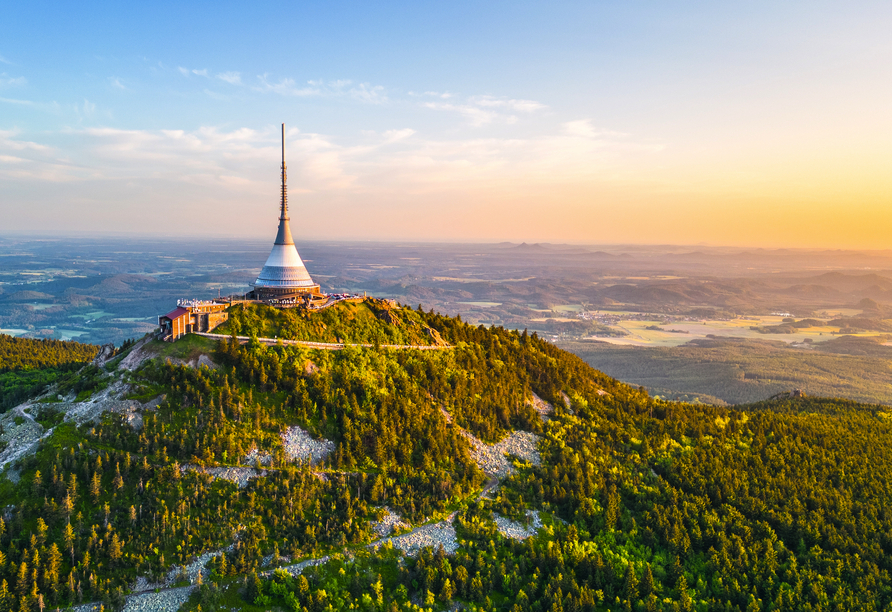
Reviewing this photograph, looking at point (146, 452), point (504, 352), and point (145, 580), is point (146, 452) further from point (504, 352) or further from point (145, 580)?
point (504, 352)

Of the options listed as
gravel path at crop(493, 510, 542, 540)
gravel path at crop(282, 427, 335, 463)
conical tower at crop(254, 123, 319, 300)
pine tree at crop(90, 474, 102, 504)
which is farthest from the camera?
conical tower at crop(254, 123, 319, 300)

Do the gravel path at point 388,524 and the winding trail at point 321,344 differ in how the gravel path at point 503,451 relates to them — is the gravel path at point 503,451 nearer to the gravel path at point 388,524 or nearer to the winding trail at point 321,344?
the gravel path at point 388,524

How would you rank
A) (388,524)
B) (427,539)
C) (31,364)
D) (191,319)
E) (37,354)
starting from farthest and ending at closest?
(37,354) → (31,364) → (191,319) → (388,524) → (427,539)

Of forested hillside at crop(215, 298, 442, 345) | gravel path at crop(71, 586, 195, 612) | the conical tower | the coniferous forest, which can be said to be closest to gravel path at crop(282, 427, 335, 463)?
the coniferous forest

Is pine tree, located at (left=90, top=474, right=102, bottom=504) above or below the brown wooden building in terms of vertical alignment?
below

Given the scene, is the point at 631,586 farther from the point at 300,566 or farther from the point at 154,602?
the point at 154,602

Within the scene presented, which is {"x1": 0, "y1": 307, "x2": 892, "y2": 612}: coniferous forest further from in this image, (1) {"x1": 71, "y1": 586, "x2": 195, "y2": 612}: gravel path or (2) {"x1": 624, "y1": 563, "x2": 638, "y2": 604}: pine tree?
(1) {"x1": 71, "y1": 586, "x2": 195, "y2": 612}: gravel path

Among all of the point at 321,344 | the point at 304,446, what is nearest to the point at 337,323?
the point at 321,344
